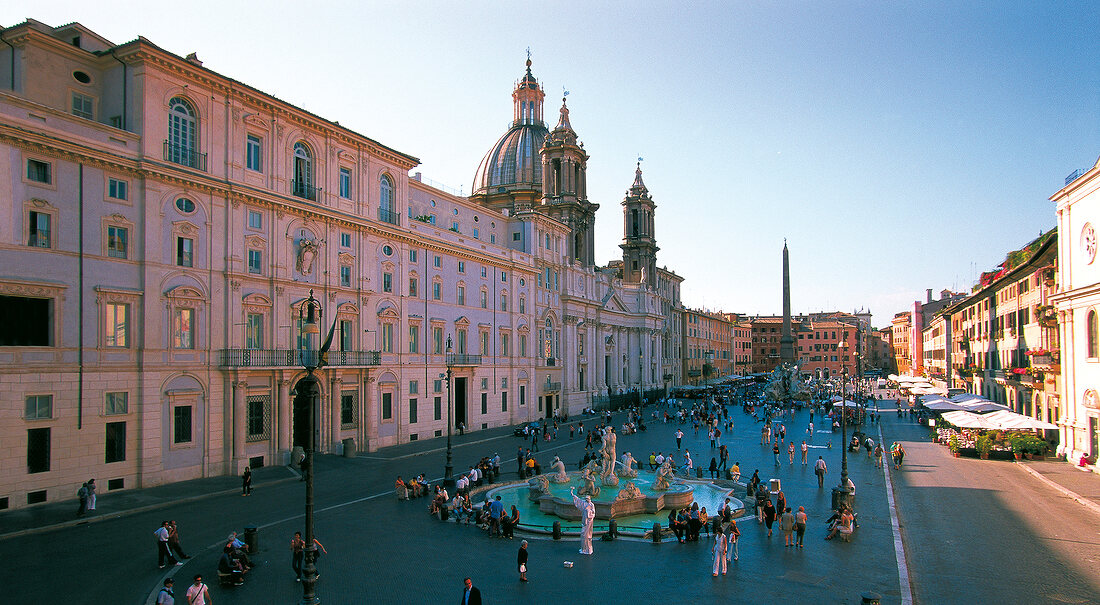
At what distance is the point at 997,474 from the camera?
30.2 m

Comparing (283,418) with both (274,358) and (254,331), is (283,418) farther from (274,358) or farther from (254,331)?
(254,331)

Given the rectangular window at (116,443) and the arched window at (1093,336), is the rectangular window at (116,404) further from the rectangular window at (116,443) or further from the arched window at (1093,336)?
the arched window at (1093,336)

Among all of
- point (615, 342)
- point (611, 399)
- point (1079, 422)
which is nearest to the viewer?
point (1079, 422)

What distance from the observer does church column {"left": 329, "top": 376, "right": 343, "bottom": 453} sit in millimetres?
34500

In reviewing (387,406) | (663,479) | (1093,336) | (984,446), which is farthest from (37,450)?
(1093,336)

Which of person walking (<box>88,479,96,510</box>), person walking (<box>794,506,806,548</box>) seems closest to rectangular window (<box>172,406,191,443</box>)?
person walking (<box>88,479,96,510</box>)

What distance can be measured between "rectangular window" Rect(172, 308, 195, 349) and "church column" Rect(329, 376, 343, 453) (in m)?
7.68

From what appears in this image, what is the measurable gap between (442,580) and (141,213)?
19235mm

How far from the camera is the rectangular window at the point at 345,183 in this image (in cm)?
3616

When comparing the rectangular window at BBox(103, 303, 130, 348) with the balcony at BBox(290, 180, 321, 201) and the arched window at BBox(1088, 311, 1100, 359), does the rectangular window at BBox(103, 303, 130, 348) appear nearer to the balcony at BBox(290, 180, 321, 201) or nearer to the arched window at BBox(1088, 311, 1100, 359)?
the balcony at BBox(290, 180, 321, 201)

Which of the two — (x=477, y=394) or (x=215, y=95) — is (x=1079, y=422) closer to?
(x=477, y=394)

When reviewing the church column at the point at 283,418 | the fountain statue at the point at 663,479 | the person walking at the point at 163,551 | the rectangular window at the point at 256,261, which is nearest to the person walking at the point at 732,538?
the fountain statue at the point at 663,479

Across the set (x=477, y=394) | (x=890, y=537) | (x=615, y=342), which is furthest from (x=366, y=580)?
(x=615, y=342)

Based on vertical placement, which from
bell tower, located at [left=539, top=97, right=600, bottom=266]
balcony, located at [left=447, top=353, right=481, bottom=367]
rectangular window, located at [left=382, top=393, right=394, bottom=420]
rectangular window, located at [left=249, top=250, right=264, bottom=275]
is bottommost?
rectangular window, located at [left=382, top=393, right=394, bottom=420]
